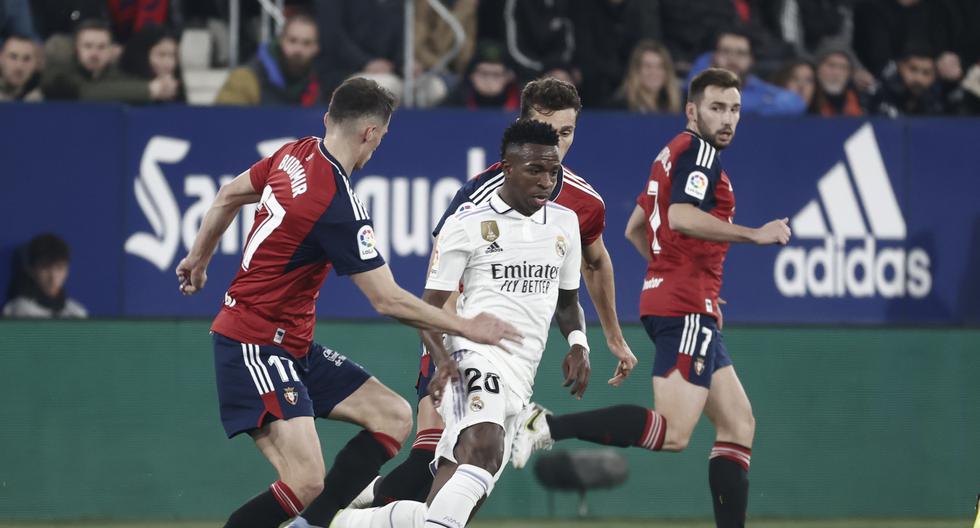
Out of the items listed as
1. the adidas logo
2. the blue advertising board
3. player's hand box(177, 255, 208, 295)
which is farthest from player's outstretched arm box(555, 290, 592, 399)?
the adidas logo

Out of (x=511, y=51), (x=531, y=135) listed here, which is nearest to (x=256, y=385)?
(x=531, y=135)

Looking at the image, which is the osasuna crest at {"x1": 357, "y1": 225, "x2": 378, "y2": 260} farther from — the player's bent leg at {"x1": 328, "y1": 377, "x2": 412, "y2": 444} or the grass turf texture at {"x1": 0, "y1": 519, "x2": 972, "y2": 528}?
the grass turf texture at {"x1": 0, "y1": 519, "x2": 972, "y2": 528}

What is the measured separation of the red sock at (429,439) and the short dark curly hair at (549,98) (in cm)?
153

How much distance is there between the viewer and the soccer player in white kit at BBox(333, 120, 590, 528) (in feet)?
21.5

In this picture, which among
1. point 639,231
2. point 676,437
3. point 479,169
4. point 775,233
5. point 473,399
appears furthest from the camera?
point 479,169

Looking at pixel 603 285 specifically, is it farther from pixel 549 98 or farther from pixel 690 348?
pixel 549 98

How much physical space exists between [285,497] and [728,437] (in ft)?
8.25

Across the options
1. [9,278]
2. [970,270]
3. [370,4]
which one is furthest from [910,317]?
[9,278]

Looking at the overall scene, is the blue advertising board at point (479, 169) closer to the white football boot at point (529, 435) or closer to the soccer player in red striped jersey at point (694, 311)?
the soccer player in red striped jersey at point (694, 311)

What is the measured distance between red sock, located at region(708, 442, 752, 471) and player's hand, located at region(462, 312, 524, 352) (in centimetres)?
216

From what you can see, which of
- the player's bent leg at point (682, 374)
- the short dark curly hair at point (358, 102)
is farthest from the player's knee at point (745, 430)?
the short dark curly hair at point (358, 102)

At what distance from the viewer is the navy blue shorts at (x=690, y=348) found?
314 inches

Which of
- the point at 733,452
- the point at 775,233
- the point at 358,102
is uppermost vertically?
the point at 358,102

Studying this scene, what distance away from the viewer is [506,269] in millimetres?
6691
